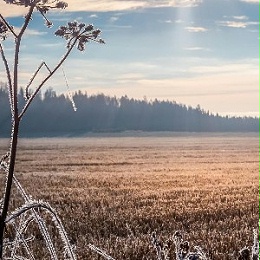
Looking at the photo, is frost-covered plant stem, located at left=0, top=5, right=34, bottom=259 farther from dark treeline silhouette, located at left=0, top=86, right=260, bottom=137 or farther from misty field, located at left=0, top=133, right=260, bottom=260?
dark treeline silhouette, located at left=0, top=86, right=260, bottom=137

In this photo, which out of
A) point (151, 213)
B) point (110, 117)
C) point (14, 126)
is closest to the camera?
point (14, 126)

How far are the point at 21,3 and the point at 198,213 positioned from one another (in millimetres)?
12181

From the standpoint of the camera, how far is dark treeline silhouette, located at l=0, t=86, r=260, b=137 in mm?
162925

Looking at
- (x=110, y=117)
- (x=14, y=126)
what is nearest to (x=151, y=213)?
(x=14, y=126)

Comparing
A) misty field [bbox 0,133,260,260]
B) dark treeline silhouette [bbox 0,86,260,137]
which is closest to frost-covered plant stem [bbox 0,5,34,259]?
misty field [bbox 0,133,260,260]

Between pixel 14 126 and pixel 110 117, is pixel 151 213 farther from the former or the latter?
pixel 110 117

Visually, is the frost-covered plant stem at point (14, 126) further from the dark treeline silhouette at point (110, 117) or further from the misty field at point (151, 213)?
the dark treeline silhouette at point (110, 117)

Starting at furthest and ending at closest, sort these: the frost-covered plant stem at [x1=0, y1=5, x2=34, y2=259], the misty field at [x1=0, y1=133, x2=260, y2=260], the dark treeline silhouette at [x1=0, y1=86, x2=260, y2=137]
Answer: the dark treeline silhouette at [x1=0, y1=86, x2=260, y2=137] < the misty field at [x1=0, y1=133, x2=260, y2=260] < the frost-covered plant stem at [x1=0, y1=5, x2=34, y2=259]

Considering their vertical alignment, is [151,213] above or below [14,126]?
below

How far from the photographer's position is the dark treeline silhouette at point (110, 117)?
163 m

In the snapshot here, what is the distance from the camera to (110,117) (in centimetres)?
17400

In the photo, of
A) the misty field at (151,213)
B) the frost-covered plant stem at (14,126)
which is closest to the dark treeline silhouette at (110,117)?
the misty field at (151,213)

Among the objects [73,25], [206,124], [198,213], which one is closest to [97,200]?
[198,213]

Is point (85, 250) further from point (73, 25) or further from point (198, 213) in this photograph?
point (73, 25)
